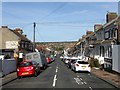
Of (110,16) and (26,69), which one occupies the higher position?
(110,16)

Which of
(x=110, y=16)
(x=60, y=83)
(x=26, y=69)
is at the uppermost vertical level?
(x=110, y=16)

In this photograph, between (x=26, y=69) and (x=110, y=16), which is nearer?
(x=26, y=69)

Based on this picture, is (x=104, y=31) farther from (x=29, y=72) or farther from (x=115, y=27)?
(x=29, y=72)

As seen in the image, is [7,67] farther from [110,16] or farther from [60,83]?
[110,16]

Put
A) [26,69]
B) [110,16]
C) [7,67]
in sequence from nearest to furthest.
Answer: [26,69], [7,67], [110,16]

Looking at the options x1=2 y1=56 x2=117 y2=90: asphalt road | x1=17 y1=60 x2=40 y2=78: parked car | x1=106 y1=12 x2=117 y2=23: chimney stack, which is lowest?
x1=2 y1=56 x2=117 y2=90: asphalt road

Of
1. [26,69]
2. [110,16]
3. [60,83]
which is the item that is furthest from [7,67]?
[110,16]

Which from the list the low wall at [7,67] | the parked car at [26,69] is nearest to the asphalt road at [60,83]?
the parked car at [26,69]

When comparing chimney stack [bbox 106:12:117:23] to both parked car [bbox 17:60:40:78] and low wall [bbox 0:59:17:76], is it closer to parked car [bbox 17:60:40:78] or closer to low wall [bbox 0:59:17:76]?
low wall [bbox 0:59:17:76]

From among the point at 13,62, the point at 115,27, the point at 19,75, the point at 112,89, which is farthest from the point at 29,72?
the point at 115,27

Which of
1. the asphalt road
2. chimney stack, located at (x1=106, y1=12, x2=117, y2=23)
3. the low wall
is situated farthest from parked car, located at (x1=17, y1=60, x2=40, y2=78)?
chimney stack, located at (x1=106, y1=12, x2=117, y2=23)

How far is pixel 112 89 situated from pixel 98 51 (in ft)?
114

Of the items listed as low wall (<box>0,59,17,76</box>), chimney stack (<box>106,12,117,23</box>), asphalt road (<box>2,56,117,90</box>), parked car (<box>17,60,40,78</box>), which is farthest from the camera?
chimney stack (<box>106,12,117,23</box>)

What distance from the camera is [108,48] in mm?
42531
